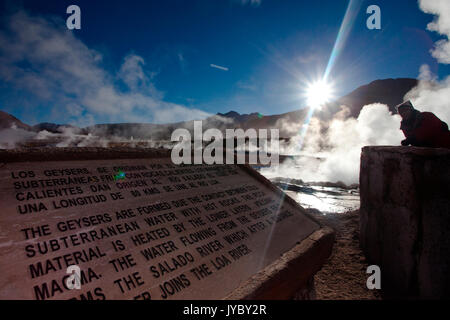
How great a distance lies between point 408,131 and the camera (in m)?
3.31

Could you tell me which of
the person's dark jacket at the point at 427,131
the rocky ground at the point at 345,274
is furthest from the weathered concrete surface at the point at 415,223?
the person's dark jacket at the point at 427,131

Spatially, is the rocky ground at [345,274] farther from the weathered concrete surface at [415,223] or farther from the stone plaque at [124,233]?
the stone plaque at [124,233]

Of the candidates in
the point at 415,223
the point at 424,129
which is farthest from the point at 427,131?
the point at 415,223

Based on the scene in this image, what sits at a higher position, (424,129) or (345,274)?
(424,129)

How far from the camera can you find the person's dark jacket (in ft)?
10.1

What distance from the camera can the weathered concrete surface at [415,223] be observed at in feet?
7.25

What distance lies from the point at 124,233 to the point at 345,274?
2.60 m

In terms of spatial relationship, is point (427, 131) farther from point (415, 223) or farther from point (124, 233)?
point (124, 233)

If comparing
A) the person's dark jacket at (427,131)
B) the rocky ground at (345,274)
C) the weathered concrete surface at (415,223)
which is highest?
the person's dark jacket at (427,131)

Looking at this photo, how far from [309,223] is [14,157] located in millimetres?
2758

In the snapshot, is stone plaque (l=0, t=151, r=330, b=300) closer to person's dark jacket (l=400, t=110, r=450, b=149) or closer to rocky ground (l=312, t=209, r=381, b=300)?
rocky ground (l=312, t=209, r=381, b=300)

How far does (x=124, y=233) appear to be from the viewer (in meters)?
1.51

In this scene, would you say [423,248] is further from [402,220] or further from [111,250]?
[111,250]

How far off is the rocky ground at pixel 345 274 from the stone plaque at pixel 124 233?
2.30ft
